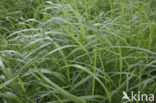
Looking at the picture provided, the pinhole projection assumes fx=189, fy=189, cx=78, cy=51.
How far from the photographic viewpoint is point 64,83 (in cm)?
118

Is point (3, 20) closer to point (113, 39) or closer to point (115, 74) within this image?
point (113, 39)

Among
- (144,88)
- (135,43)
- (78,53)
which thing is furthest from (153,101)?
(78,53)

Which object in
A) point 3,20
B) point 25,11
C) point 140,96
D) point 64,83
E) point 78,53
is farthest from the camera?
point 25,11

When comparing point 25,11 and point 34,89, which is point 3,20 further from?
point 34,89

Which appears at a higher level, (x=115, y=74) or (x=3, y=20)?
(x=3, y=20)

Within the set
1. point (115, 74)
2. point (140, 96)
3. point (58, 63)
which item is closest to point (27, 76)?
point (58, 63)

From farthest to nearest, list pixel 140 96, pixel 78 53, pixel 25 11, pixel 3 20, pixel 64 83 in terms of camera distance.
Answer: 1. pixel 25 11
2. pixel 3 20
3. pixel 78 53
4. pixel 64 83
5. pixel 140 96

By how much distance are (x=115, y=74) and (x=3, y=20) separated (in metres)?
1.66

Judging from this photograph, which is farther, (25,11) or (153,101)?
(25,11)

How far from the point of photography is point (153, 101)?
112 centimetres

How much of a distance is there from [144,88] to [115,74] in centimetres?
18

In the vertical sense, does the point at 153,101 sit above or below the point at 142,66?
below

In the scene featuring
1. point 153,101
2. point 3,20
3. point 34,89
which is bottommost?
point 153,101

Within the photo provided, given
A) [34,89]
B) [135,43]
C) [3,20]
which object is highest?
[3,20]
